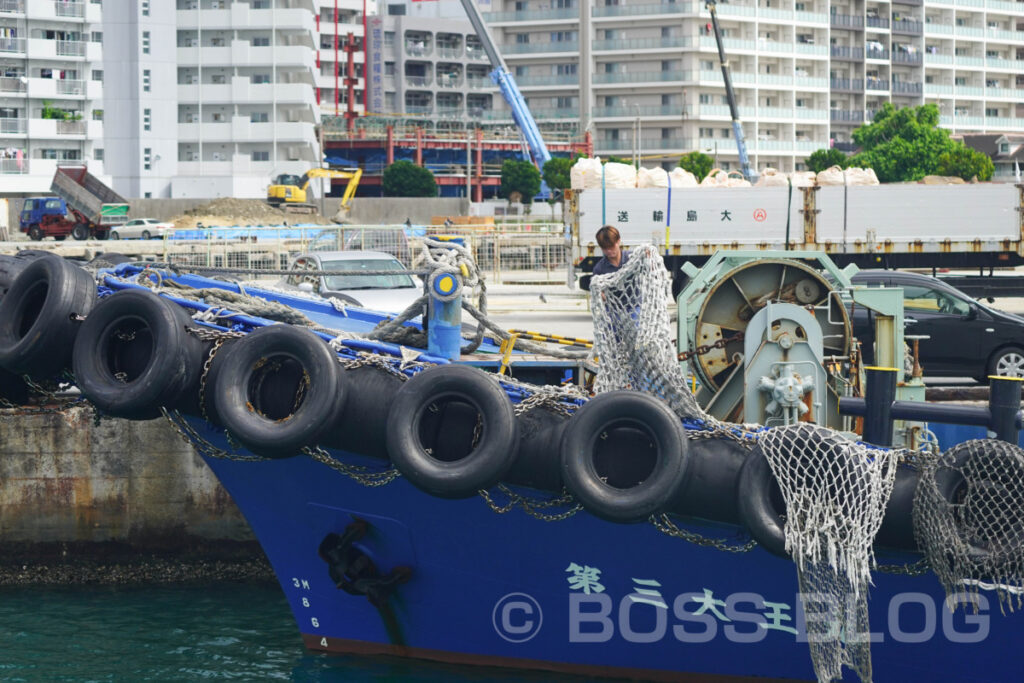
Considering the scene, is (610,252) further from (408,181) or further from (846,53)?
(846,53)

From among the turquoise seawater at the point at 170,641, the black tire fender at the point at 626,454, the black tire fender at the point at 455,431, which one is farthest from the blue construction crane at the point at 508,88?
the black tire fender at the point at 626,454

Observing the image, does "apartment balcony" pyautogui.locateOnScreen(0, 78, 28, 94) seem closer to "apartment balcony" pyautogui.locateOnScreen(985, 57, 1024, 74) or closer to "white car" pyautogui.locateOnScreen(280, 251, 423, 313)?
"white car" pyautogui.locateOnScreen(280, 251, 423, 313)

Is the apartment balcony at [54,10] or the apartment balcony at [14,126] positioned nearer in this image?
the apartment balcony at [14,126]

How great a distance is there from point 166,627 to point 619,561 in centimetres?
461

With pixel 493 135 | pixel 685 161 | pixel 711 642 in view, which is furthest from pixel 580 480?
pixel 493 135

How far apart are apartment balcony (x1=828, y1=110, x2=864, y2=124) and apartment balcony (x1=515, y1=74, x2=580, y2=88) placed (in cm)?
1845

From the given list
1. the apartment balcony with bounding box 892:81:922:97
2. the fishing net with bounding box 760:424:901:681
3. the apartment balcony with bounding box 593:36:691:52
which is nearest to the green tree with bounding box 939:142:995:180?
the apartment balcony with bounding box 593:36:691:52

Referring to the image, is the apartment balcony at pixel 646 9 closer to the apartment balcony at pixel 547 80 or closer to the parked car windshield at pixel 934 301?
the apartment balcony at pixel 547 80

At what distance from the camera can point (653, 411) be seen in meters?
7.86

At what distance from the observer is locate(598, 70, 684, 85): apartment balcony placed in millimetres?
85438

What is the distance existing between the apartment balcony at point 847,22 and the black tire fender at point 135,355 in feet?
296

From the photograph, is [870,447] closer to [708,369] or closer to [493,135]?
[708,369]

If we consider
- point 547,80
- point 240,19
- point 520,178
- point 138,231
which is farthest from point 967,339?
point 547,80

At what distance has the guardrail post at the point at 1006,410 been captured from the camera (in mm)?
7906
